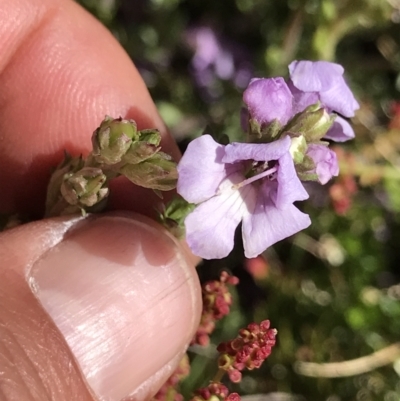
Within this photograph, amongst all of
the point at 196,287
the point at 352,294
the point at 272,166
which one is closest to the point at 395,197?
the point at 352,294

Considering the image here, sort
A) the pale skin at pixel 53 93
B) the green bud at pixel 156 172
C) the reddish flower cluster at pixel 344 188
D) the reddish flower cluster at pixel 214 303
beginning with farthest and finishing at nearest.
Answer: the reddish flower cluster at pixel 344 188 → the pale skin at pixel 53 93 → the reddish flower cluster at pixel 214 303 → the green bud at pixel 156 172

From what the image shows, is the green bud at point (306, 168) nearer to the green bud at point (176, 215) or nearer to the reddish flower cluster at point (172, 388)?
the green bud at point (176, 215)

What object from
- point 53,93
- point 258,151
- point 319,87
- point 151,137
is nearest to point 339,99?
point 319,87

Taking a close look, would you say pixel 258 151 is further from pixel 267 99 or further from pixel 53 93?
pixel 53 93

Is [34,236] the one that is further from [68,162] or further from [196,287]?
[196,287]

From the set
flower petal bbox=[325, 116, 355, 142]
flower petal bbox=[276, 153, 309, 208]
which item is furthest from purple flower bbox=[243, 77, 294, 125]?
flower petal bbox=[325, 116, 355, 142]

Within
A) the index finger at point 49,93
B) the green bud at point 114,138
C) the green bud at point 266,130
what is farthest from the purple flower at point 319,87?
the index finger at point 49,93
